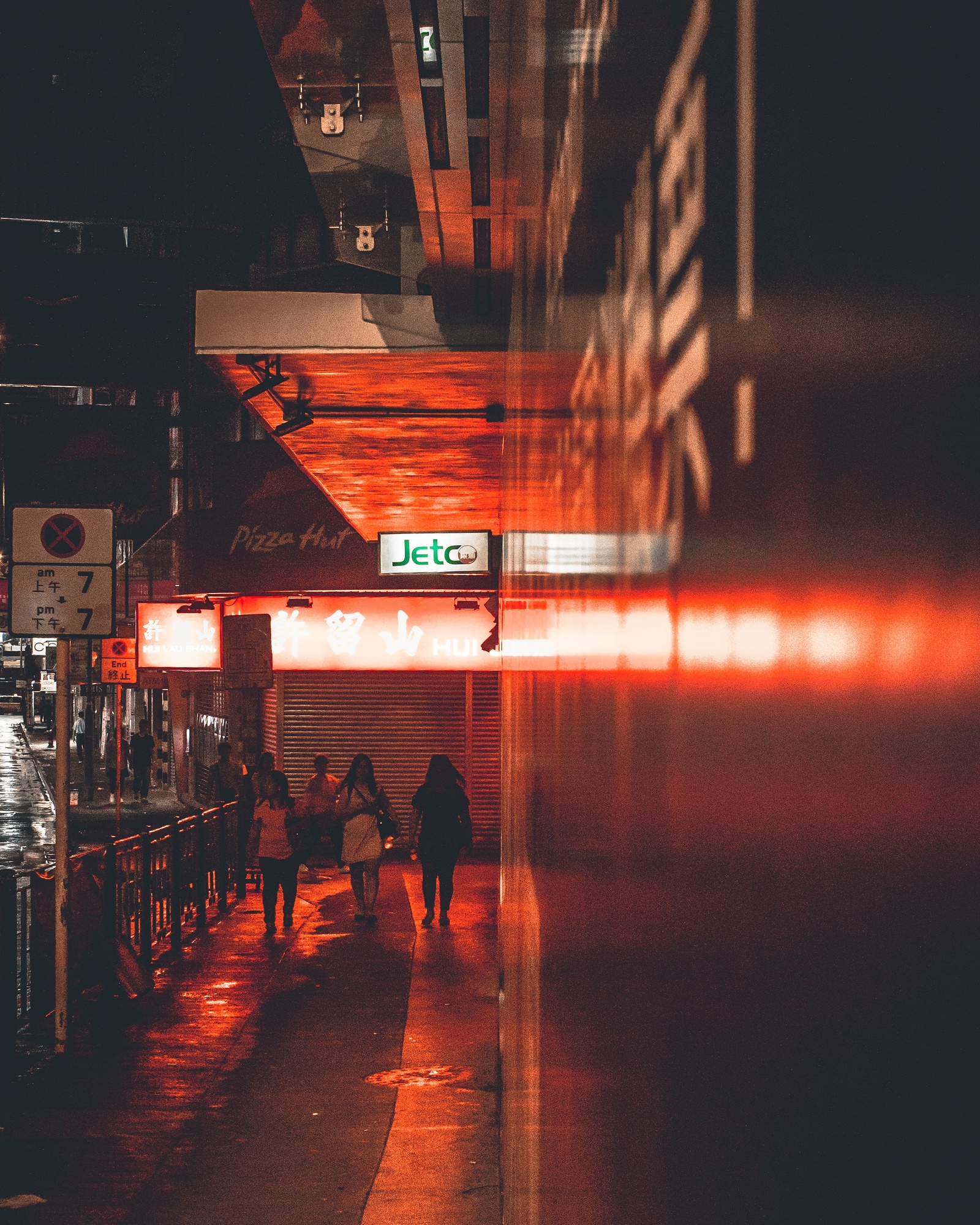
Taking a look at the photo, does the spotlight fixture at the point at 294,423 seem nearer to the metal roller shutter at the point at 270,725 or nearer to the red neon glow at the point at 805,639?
the red neon glow at the point at 805,639

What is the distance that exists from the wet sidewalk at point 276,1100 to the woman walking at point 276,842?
135cm

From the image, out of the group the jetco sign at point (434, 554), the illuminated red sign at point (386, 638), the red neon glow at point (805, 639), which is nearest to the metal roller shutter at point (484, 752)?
the illuminated red sign at point (386, 638)

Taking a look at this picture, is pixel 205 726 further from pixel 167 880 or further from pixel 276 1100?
pixel 276 1100

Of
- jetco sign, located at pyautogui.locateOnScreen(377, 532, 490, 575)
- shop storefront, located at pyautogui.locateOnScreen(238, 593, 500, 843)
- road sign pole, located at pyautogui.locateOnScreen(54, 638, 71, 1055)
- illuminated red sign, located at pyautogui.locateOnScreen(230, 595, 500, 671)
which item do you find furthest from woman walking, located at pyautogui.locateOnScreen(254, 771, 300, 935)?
shop storefront, located at pyautogui.locateOnScreen(238, 593, 500, 843)

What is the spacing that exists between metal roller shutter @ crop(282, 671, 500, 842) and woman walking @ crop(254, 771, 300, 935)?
6.75m

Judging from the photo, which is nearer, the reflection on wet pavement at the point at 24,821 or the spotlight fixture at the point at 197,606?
the spotlight fixture at the point at 197,606

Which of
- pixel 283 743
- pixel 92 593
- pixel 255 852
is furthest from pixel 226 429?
pixel 92 593

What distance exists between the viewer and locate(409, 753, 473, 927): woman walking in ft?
46.9

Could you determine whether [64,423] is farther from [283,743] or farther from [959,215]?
[959,215]

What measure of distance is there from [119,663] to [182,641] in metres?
7.65

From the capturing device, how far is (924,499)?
0.45 metres

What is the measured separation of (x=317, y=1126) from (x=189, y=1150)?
0.80 meters

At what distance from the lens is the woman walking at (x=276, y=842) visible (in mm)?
14398

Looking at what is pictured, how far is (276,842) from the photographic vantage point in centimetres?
1447
